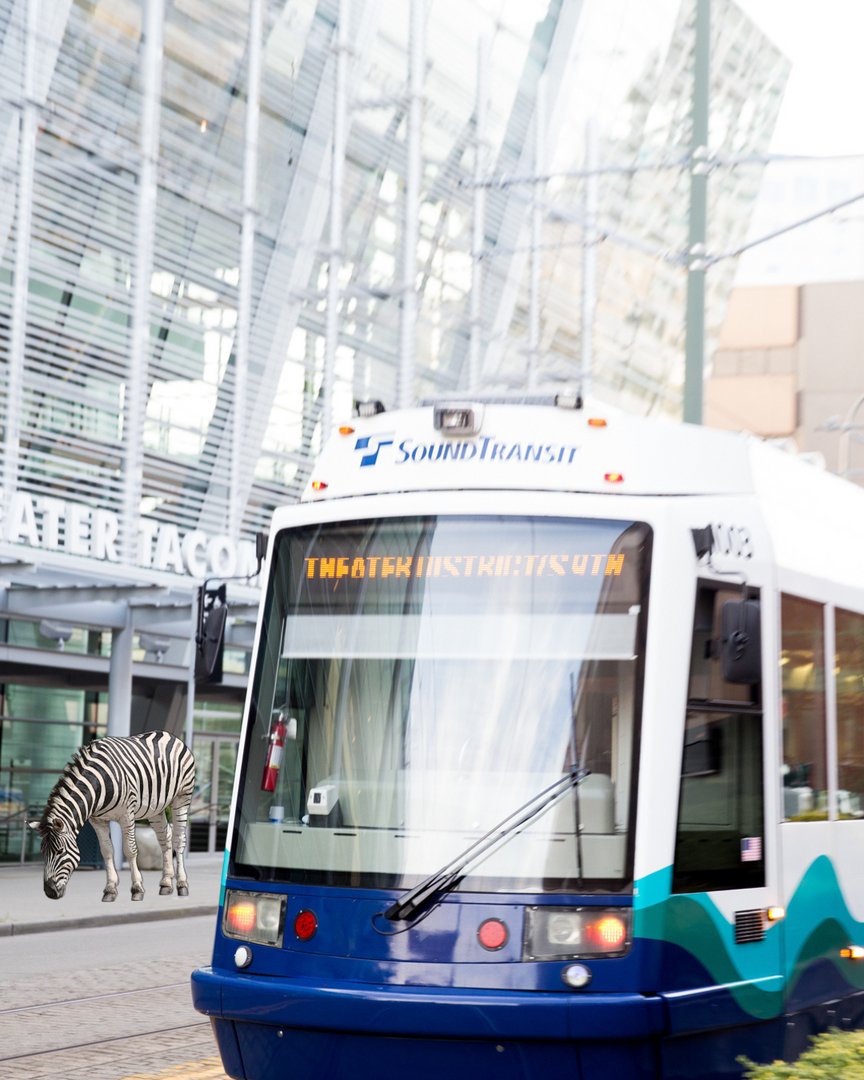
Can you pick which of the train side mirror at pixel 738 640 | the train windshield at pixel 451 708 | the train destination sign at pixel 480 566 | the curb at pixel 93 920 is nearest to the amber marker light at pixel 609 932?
the train windshield at pixel 451 708

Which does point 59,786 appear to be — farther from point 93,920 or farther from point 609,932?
point 609,932

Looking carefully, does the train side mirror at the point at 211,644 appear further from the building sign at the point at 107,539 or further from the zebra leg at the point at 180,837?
the zebra leg at the point at 180,837

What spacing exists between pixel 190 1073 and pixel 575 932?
10.5ft

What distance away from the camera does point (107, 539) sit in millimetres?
24453

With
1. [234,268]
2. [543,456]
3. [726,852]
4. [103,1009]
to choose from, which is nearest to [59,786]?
[103,1009]

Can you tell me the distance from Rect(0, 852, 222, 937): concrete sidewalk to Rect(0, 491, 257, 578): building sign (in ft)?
12.5

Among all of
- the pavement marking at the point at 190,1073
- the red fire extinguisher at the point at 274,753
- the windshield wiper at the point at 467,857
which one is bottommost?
the pavement marking at the point at 190,1073

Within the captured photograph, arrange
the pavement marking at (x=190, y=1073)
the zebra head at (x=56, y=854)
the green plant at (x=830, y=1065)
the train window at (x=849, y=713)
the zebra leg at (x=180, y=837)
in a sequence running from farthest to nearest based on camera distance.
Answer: the zebra leg at (x=180, y=837) < the zebra head at (x=56, y=854) < the pavement marking at (x=190, y=1073) < the train window at (x=849, y=713) < the green plant at (x=830, y=1065)

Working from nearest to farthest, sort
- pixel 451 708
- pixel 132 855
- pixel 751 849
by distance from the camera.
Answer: pixel 451 708, pixel 751 849, pixel 132 855

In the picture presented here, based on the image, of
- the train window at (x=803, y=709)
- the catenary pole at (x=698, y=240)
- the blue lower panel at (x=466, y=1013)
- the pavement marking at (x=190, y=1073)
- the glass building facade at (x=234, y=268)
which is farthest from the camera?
the glass building facade at (x=234, y=268)

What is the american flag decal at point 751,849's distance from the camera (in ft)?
25.8

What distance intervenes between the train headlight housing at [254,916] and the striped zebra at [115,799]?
41.5 feet

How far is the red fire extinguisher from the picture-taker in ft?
25.8

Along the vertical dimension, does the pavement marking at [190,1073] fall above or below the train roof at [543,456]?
below
